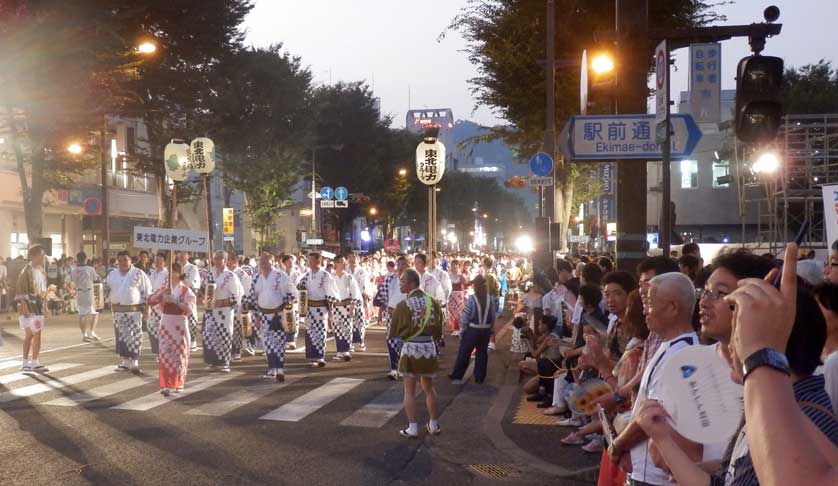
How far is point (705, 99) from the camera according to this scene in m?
9.80

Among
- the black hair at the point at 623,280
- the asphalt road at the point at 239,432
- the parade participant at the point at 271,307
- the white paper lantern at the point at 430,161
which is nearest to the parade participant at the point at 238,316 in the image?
the parade participant at the point at 271,307

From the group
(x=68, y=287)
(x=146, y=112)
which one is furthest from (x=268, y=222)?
(x=68, y=287)

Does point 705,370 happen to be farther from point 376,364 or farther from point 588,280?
point 376,364

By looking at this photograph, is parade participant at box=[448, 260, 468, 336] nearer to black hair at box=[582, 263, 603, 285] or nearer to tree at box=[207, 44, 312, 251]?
black hair at box=[582, 263, 603, 285]

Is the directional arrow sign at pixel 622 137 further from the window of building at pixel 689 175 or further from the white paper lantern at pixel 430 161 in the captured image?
the window of building at pixel 689 175

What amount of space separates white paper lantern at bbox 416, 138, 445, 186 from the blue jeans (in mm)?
5512

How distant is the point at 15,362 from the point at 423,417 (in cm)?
833

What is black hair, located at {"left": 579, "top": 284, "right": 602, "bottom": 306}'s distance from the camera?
7.47 meters

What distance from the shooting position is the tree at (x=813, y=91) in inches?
1475

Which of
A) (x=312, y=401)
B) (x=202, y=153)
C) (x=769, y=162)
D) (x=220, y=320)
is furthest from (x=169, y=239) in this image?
(x=769, y=162)

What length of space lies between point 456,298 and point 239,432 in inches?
471

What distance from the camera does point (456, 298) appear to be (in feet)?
65.9

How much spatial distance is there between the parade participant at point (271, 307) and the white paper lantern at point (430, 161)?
16.4 feet

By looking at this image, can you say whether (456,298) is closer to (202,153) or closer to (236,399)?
(202,153)
